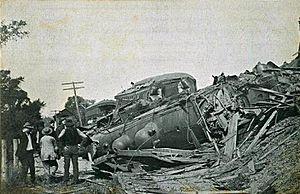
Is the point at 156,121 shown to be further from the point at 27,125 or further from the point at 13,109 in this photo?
the point at 13,109

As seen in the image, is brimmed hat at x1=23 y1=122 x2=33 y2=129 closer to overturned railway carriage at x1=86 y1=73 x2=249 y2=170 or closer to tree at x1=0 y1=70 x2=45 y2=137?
tree at x1=0 y1=70 x2=45 y2=137

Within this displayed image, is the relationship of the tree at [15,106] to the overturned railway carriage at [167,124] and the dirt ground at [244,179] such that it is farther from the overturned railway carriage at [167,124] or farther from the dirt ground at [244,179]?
the overturned railway carriage at [167,124]

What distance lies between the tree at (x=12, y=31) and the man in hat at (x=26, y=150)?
781 mm

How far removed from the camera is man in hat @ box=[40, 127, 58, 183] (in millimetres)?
5434

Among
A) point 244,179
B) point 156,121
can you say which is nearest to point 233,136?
point 244,179

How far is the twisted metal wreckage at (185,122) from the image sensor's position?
5.47 m

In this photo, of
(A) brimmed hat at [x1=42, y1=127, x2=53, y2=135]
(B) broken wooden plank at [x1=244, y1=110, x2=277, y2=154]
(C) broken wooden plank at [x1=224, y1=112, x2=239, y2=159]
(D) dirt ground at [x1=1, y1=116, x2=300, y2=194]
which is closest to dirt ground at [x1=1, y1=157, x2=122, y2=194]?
(D) dirt ground at [x1=1, y1=116, x2=300, y2=194]

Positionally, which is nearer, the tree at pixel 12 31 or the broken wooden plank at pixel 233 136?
the tree at pixel 12 31

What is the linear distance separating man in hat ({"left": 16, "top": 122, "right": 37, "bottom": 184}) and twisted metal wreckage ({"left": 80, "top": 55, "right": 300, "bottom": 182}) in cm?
52

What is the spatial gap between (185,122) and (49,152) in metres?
1.26

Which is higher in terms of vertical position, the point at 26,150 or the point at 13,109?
the point at 13,109

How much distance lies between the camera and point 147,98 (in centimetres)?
549

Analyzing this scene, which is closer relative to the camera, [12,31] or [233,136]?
[12,31]

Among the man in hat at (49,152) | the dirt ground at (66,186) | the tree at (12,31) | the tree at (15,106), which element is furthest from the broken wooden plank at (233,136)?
the tree at (12,31)
